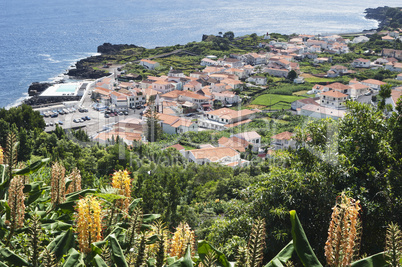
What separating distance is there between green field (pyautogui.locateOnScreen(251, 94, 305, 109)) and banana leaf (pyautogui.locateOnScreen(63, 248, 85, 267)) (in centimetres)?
2476

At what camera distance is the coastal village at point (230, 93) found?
1856 centimetres

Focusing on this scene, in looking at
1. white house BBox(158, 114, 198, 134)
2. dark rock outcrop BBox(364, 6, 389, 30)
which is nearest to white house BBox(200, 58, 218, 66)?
white house BBox(158, 114, 198, 134)

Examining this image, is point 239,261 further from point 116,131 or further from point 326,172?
point 116,131

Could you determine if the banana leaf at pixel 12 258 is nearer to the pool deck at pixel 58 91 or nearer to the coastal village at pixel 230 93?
the coastal village at pixel 230 93

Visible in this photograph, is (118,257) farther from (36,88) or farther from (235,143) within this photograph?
(36,88)

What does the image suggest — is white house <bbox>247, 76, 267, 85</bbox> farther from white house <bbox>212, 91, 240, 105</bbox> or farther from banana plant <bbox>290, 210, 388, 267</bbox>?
banana plant <bbox>290, 210, 388, 267</bbox>

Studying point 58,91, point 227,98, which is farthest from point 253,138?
point 58,91

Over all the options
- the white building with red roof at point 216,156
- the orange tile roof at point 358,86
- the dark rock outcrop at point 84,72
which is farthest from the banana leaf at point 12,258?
the dark rock outcrop at point 84,72

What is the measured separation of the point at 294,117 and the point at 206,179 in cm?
1229

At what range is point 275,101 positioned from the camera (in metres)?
27.3

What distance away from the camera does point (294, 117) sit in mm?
23094

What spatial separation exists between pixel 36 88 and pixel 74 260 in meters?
29.1

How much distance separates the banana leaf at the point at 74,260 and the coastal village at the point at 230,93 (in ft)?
41.7

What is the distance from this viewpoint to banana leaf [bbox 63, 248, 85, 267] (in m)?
1.56
